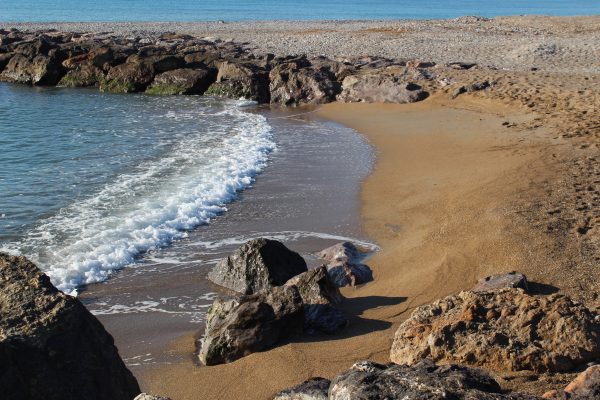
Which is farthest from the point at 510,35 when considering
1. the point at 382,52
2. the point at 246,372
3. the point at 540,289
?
the point at 246,372

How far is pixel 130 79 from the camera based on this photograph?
90.4ft

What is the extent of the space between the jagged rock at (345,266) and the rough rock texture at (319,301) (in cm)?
56

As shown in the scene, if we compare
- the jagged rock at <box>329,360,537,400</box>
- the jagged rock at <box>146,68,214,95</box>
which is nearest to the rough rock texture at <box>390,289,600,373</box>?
the jagged rock at <box>329,360,537,400</box>

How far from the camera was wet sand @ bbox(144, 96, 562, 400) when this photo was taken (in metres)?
6.75

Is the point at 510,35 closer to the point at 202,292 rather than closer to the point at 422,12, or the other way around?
the point at 202,292

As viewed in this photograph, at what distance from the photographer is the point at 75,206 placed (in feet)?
41.3

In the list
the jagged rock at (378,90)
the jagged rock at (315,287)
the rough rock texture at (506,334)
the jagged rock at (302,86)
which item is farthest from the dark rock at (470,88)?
the rough rock texture at (506,334)

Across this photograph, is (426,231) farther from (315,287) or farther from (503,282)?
(315,287)

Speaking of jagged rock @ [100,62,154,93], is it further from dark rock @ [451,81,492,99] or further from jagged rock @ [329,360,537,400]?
jagged rock @ [329,360,537,400]

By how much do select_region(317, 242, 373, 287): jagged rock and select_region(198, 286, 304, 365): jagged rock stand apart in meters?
1.26

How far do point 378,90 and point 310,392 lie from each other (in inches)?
751

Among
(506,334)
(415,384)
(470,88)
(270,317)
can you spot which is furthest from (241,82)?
(415,384)

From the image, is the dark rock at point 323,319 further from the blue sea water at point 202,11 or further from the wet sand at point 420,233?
the blue sea water at point 202,11

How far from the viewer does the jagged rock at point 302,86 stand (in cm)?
2397
